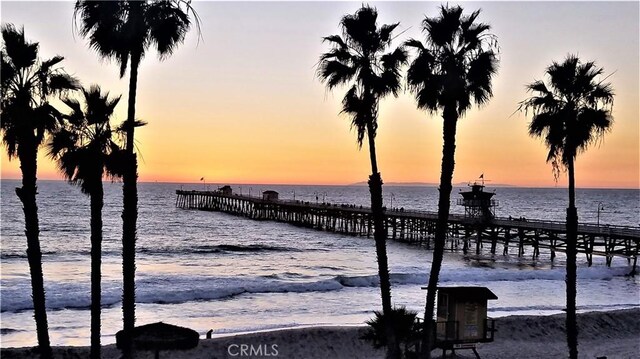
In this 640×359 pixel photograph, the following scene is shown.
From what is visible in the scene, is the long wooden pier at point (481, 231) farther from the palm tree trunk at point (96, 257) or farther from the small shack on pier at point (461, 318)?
the palm tree trunk at point (96, 257)

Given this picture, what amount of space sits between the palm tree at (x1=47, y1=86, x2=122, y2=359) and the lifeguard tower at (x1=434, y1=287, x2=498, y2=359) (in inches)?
348

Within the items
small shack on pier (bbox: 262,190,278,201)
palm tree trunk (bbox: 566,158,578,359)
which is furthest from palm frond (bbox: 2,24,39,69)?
A: small shack on pier (bbox: 262,190,278,201)

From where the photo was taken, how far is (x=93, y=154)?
13609 millimetres

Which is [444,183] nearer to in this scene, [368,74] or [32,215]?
[368,74]

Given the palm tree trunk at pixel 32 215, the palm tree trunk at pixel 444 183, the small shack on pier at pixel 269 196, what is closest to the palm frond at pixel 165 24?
the palm tree trunk at pixel 32 215

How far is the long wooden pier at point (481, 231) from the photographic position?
43.7 metres

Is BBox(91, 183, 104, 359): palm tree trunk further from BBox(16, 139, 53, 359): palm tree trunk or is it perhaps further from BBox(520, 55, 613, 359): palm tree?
BBox(520, 55, 613, 359): palm tree

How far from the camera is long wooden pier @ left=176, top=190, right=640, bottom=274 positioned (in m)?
43.7

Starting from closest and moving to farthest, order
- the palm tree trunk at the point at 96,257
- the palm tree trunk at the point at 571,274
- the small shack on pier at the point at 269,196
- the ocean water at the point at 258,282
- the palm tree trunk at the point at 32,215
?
1. the palm tree trunk at the point at 32,215
2. the palm tree trunk at the point at 96,257
3. the palm tree trunk at the point at 571,274
4. the ocean water at the point at 258,282
5. the small shack on pier at the point at 269,196

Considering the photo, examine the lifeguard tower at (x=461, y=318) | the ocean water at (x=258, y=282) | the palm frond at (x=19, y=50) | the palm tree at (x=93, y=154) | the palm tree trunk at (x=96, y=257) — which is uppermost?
the palm frond at (x=19, y=50)

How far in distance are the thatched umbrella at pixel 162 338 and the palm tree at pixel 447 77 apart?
5890 mm

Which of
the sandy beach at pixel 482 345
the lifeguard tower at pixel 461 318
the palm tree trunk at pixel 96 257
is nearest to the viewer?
the palm tree trunk at pixel 96 257

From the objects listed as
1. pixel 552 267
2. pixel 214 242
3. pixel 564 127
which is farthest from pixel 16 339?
pixel 214 242

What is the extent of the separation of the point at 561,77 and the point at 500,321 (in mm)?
10842
